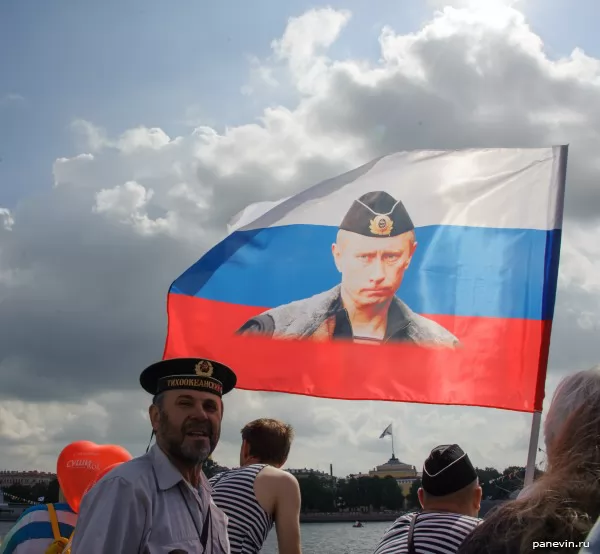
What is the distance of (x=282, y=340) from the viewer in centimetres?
660

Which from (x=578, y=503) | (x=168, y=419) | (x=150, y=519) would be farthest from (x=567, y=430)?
(x=168, y=419)

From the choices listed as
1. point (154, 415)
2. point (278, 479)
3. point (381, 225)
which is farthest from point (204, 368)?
point (381, 225)

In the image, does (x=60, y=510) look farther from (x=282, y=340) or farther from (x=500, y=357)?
(x=500, y=357)

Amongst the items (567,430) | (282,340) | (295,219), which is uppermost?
(295,219)

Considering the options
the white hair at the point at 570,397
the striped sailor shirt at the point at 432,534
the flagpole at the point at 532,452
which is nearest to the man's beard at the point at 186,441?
the striped sailor shirt at the point at 432,534

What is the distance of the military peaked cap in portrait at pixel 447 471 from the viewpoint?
138 inches

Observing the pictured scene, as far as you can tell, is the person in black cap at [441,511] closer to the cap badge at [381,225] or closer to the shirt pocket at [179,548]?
the shirt pocket at [179,548]

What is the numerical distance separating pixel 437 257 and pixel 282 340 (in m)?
1.51

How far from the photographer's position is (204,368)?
3.55 m

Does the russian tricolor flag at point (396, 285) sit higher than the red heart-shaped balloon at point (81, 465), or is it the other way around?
the russian tricolor flag at point (396, 285)

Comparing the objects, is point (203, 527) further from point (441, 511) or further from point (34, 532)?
point (34, 532)

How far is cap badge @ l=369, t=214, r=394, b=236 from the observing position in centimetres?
682

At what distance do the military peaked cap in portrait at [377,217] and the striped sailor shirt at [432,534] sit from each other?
3682 mm

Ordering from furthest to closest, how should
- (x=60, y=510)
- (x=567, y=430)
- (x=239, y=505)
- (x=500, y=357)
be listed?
(x=500, y=357), (x=60, y=510), (x=239, y=505), (x=567, y=430)
